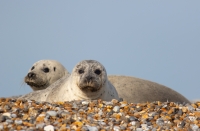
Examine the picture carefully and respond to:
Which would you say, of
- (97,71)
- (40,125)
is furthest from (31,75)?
(40,125)

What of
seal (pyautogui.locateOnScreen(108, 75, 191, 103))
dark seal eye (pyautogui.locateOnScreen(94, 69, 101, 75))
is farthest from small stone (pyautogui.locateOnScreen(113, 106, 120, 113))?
seal (pyautogui.locateOnScreen(108, 75, 191, 103))

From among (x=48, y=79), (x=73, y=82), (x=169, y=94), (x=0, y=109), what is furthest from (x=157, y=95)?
(x=0, y=109)

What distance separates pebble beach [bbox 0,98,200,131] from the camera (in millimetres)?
6832

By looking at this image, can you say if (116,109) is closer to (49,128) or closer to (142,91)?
(49,128)

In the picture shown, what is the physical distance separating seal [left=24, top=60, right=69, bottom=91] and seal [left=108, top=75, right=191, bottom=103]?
3.71 ft

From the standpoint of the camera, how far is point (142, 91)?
40.7ft

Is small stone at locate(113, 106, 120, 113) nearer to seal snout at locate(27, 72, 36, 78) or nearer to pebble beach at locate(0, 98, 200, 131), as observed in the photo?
pebble beach at locate(0, 98, 200, 131)

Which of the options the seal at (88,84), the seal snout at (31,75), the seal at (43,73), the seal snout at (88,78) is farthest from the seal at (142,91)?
the seal snout at (88,78)

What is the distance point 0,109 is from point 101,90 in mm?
2692

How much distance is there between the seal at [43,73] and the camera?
12586mm

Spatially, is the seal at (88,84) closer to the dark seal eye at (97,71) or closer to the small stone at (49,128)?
the dark seal eye at (97,71)

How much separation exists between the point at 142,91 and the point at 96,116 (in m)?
5.11

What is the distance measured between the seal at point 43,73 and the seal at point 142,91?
1.13m

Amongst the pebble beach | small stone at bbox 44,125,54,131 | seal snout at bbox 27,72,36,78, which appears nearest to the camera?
small stone at bbox 44,125,54,131
